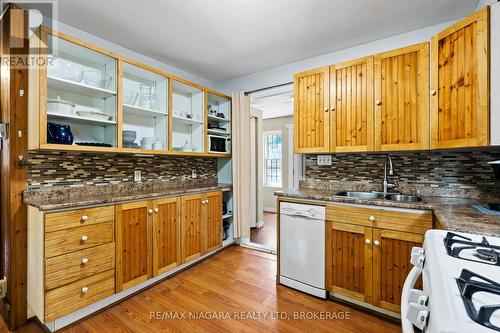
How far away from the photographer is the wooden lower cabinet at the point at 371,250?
1.74m

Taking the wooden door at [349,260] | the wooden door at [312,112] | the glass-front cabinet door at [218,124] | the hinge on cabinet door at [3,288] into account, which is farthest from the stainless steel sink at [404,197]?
the hinge on cabinet door at [3,288]

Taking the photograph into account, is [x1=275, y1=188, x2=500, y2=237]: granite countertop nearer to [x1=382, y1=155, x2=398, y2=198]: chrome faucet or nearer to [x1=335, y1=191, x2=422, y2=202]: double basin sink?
[x1=335, y1=191, x2=422, y2=202]: double basin sink

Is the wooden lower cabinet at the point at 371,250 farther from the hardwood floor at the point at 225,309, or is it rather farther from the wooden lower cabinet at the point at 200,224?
the wooden lower cabinet at the point at 200,224

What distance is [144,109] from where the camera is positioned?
248cm

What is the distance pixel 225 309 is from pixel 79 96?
2.37 m

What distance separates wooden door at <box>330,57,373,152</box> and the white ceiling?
1.30 feet

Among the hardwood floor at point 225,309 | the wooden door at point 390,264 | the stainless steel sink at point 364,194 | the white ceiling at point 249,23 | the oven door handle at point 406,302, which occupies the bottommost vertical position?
the hardwood floor at point 225,309

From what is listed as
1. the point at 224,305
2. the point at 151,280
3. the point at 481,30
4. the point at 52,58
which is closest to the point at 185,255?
the point at 151,280

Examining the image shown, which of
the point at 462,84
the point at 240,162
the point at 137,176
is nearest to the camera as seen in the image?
the point at 462,84

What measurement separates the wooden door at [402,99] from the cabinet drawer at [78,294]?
8.56 ft

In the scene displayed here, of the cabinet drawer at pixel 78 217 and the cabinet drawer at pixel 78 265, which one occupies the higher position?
the cabinet drawer at pixel 78 217

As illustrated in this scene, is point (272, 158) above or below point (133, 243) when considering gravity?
above

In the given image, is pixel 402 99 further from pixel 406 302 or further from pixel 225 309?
pixel 225 309

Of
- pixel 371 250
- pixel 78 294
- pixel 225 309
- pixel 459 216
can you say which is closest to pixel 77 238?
pixel 78 294
